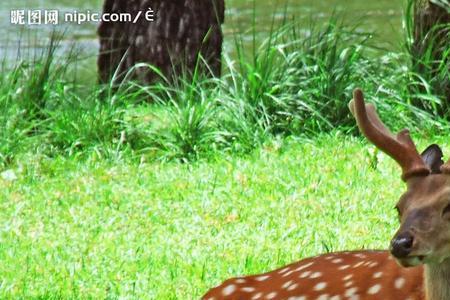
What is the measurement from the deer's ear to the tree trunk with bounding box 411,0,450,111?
6028 millimetres

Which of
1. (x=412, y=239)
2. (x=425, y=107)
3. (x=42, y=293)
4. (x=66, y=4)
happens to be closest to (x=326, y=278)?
(x=412, y=239)

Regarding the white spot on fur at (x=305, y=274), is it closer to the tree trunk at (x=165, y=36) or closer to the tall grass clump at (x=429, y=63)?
the tall grass clump at (x=429, y=63)

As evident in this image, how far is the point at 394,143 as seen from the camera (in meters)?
4.67

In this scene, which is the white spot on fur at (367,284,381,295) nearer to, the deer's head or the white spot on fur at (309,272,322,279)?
the white spot on fur at (309,272,322,279)

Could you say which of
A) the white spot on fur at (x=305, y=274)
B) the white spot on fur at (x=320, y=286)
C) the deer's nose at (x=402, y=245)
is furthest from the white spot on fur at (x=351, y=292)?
the deer's nose at (x=402, y=245)

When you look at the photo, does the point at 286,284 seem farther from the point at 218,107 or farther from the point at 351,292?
the point at 218,107

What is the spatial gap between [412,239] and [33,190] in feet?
17.2

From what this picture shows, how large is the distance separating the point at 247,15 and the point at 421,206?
1559cm

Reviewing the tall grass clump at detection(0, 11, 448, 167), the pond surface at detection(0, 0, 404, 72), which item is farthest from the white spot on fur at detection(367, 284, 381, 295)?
the pond surface at detection(0, 0, 404, 72)

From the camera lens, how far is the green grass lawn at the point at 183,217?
6.99 meters

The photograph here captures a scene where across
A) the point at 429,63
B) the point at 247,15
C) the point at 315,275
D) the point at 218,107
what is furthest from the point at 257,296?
the point at 247,15

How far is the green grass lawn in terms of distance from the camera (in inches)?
275

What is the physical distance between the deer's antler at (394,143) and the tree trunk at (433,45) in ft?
19.4

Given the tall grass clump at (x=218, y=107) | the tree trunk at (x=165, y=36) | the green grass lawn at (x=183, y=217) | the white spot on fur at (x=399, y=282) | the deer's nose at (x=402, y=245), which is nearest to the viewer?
the deer's nose at (x=402, y=245)
